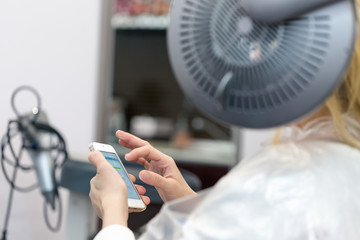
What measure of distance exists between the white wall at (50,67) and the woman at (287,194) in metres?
0.47

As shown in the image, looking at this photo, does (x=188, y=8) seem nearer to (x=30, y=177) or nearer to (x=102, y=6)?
(x=30, y=177)

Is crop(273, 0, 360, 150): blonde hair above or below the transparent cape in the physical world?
above

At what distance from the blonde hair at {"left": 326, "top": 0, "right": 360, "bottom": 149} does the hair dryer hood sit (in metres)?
0.11

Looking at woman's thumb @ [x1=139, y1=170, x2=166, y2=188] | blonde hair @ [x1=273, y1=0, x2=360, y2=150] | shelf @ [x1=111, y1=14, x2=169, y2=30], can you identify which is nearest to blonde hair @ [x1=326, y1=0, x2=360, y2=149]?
blonde hair @ [x1=273, y1=0, x2=360, y2=150]

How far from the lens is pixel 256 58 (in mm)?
708

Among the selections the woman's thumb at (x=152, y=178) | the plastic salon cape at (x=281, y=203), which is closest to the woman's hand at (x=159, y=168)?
the woman's thumb at (x=152, y=178)

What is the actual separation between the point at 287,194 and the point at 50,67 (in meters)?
0.91

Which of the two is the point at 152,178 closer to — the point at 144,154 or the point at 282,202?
the point at 144,154

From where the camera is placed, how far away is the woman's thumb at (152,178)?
981mm

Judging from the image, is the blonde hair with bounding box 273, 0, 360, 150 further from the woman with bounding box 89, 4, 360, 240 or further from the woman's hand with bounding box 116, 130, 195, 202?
the woman's hand with bounding box 116, 130, 195, 202

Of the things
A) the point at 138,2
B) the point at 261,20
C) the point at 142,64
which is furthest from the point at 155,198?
the point at 142,64

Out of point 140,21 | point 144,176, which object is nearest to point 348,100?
point 144,176

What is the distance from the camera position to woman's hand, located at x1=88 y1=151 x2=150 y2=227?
0.81 meters

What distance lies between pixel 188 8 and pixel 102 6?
120cm
